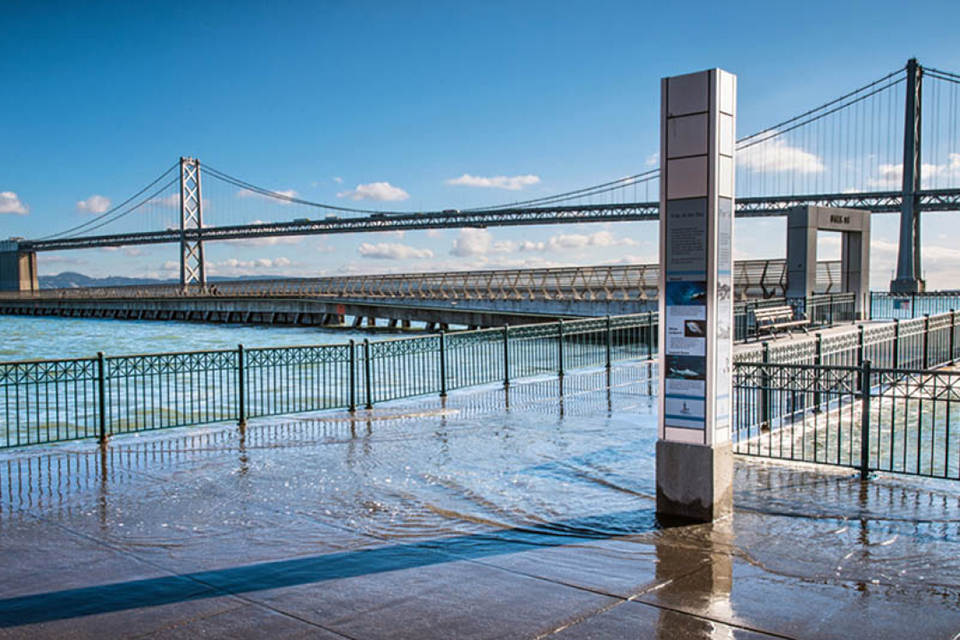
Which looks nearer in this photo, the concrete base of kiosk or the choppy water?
the concrete base of kiosk

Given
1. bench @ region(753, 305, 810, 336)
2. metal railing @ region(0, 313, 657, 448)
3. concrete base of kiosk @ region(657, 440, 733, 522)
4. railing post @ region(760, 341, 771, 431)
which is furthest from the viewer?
bench @ region(753, 305, 810, 336)

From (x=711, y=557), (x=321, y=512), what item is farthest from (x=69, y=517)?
(x=711, y=557)

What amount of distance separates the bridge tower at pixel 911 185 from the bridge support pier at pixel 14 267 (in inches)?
4500

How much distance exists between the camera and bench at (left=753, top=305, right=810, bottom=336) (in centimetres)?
1947

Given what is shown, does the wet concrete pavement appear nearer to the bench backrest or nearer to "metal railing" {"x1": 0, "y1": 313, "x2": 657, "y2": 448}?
"metal railing" {"x1": 0, "y1": 313, "x2": 657, "y2": 448}

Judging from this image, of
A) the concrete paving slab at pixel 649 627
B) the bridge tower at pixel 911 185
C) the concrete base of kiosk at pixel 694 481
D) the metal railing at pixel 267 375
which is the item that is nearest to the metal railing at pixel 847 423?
the concrete base of kiosk at pixel 694 481

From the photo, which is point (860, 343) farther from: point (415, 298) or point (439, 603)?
point (415, 298)

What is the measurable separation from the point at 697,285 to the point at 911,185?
69487 mm

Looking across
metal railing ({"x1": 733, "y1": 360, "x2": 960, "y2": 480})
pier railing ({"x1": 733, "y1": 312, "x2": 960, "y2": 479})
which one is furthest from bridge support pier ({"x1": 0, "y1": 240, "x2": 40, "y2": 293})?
metal railing ({"x1": 733, "y1": 360, "x2": 960, "y2": 480})

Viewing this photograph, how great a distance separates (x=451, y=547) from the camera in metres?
6.31

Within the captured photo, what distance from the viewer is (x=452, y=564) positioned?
5.89 meters

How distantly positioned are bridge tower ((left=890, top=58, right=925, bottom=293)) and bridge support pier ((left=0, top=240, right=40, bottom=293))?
114289 millimetres

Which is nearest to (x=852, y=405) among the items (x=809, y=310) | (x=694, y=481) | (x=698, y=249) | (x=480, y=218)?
(x=694, y=481)

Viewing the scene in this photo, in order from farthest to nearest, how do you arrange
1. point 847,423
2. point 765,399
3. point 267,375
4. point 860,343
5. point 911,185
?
point 911,185, point 267,375, point 860,343, point 847,423, point 765,399
